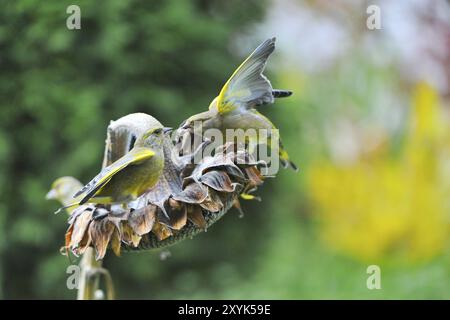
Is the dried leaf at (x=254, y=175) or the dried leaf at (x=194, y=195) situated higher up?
the dried leaf at (x=254, y=175)

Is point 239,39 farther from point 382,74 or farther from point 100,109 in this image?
point 382,74

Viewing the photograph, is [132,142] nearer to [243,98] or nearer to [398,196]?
[243,98]

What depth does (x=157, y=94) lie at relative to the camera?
3.54 metres

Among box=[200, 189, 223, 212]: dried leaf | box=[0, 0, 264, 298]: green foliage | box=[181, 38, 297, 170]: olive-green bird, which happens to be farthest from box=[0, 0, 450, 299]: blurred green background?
box=[200, 189, 223, 212]: dried leaf

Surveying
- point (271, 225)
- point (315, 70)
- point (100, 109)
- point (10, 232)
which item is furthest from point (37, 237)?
point (315, 70)

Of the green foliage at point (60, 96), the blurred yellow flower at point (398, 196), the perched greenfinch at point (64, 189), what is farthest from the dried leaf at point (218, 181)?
the blurred yellow flower at point (398, 196)

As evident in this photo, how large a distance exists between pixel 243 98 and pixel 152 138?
183 mm

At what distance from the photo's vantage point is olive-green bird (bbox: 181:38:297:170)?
1.17 m

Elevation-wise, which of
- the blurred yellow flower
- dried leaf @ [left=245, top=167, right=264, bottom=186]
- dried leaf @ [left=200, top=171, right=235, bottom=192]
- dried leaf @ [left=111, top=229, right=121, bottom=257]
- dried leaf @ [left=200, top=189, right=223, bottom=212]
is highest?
the blurred yellow flower

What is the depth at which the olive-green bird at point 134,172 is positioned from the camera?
1087mm

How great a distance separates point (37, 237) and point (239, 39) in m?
1.62

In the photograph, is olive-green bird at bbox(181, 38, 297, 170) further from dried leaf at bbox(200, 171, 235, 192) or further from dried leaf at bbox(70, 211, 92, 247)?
dried leaf at bbox(70, 211, 92, 247)

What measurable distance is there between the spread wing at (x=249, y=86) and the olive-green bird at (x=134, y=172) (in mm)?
130

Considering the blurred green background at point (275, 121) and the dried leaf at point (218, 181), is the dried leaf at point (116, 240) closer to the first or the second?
the dried leaf at point (218, 181)
